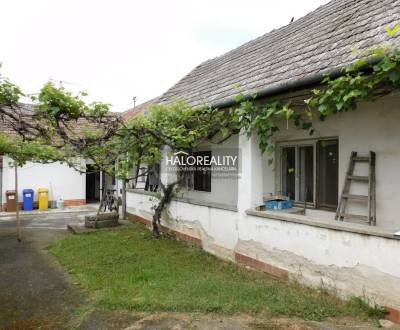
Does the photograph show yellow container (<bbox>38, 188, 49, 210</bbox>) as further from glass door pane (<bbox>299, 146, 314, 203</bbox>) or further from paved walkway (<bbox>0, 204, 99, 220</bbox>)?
glass door pane (<bbox>299, 146, 314, 203</bbox>)

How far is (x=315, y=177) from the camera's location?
6500 mm

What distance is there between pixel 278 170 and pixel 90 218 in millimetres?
6283

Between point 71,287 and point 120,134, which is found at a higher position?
point 120,134

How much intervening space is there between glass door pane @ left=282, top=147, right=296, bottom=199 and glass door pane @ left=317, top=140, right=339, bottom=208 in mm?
679

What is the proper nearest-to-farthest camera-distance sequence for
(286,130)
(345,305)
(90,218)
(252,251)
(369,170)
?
(345,305) → (369,170) → (252,251) → (286,130) → (90,218)

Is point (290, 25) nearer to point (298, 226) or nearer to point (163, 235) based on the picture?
point (298, 226)

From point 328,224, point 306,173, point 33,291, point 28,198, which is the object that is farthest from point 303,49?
point 28,198

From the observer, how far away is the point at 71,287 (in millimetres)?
5316

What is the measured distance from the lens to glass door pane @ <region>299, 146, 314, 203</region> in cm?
671

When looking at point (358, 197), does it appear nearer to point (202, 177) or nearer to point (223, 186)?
point (223, 186)

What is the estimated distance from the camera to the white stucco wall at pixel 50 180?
1463cm

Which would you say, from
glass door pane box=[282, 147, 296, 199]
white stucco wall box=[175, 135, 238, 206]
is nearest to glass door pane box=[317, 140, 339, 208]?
glass door pane box=[282, 147, 296, 199]

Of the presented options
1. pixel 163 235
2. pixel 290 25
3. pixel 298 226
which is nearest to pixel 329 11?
pixel 290 25

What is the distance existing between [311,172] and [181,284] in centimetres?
358
